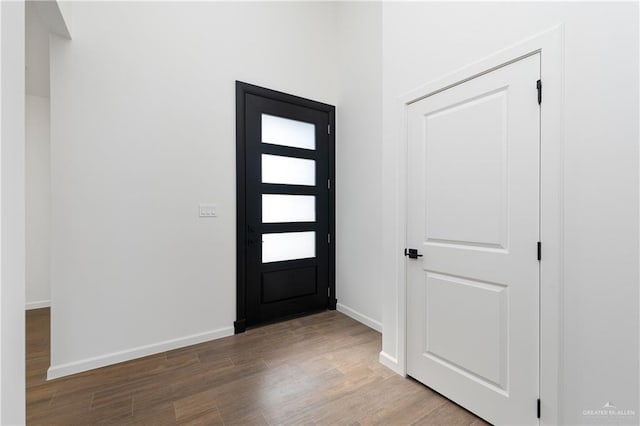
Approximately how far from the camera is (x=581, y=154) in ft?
4.23

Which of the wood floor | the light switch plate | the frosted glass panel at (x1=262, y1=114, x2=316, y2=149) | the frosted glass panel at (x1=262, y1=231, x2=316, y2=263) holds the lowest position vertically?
the wood floor

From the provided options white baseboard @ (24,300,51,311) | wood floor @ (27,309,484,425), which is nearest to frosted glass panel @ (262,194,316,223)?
wood floor @ (27,309,484,425)

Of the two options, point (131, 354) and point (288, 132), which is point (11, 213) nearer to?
point (131, 354)

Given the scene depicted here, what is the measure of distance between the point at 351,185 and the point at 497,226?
1886 millimetres

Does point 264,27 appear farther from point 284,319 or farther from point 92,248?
point 284,319

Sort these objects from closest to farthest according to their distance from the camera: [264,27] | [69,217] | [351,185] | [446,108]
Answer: [446,108]
[69,217]
[264,27]
[351,185]

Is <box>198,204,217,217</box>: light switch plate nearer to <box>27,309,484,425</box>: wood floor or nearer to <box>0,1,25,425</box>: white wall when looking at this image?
<box>27,309,484,425</box>: wood floor

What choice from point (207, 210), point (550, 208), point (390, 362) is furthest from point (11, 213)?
point (390, 362)

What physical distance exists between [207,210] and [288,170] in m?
1.01

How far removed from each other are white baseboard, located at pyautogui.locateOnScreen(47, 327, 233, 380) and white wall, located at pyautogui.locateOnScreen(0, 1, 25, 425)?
154 centimetres

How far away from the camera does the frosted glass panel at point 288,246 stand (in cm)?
309

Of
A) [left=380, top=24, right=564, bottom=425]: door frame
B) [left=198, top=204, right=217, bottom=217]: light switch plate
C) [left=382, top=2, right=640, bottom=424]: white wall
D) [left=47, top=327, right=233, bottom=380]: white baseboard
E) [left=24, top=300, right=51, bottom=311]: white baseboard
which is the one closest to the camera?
[left=382, top=2, right=640, bottom=424]: white wall

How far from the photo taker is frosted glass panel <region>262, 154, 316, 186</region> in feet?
10.1

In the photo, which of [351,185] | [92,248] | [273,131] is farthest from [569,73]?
[92,248]
